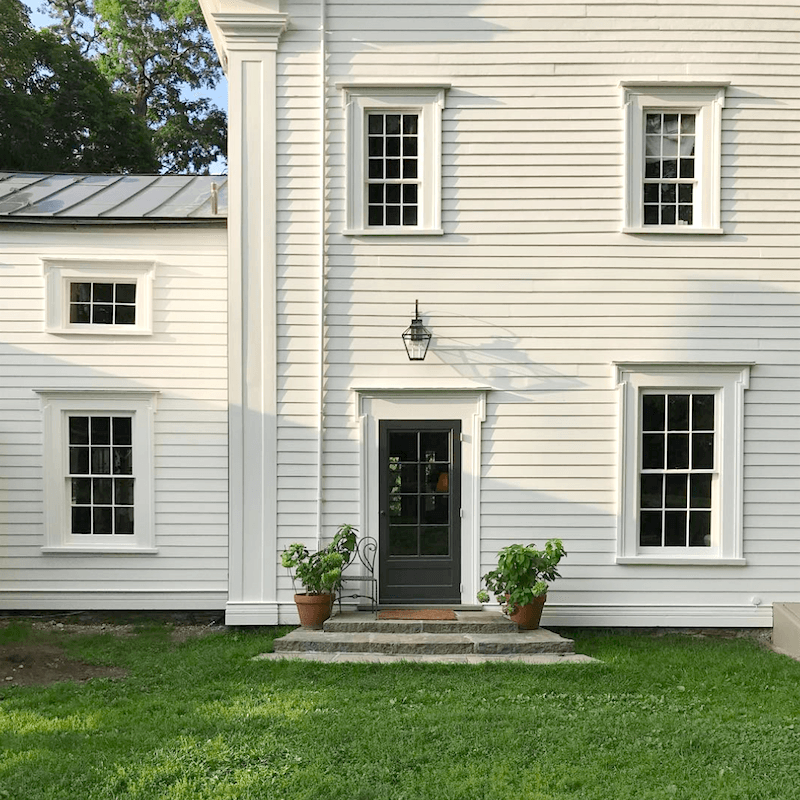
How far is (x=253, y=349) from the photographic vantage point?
30.9ft

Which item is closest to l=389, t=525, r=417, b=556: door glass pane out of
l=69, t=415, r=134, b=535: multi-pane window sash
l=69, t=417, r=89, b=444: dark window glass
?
l=69, t=415, r=134, b=535: multi-pane window sash

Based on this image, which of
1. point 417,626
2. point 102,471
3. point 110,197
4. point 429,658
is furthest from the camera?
point 110,197

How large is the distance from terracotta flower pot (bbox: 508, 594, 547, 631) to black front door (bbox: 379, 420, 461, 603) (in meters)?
0.85

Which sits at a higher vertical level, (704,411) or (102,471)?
(704,411)

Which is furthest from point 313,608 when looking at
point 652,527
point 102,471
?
point 652,527

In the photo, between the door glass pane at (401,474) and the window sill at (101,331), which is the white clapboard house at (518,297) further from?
the window sill at (101,331)

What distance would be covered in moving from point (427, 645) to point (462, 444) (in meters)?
2.26

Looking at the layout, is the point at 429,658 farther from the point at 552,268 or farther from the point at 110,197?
the point at 110,197

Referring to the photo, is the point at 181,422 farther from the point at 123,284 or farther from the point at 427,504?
the point at 427,504

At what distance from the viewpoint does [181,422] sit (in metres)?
10.1

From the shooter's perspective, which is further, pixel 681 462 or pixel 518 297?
pixel 681 462

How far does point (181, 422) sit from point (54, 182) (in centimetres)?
454

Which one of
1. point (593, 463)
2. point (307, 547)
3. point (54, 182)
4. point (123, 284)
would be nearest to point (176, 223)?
point (123, 284)

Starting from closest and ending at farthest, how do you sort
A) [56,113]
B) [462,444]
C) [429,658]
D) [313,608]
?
[429,658]
[313,608]
[462,444]
[56,113]
